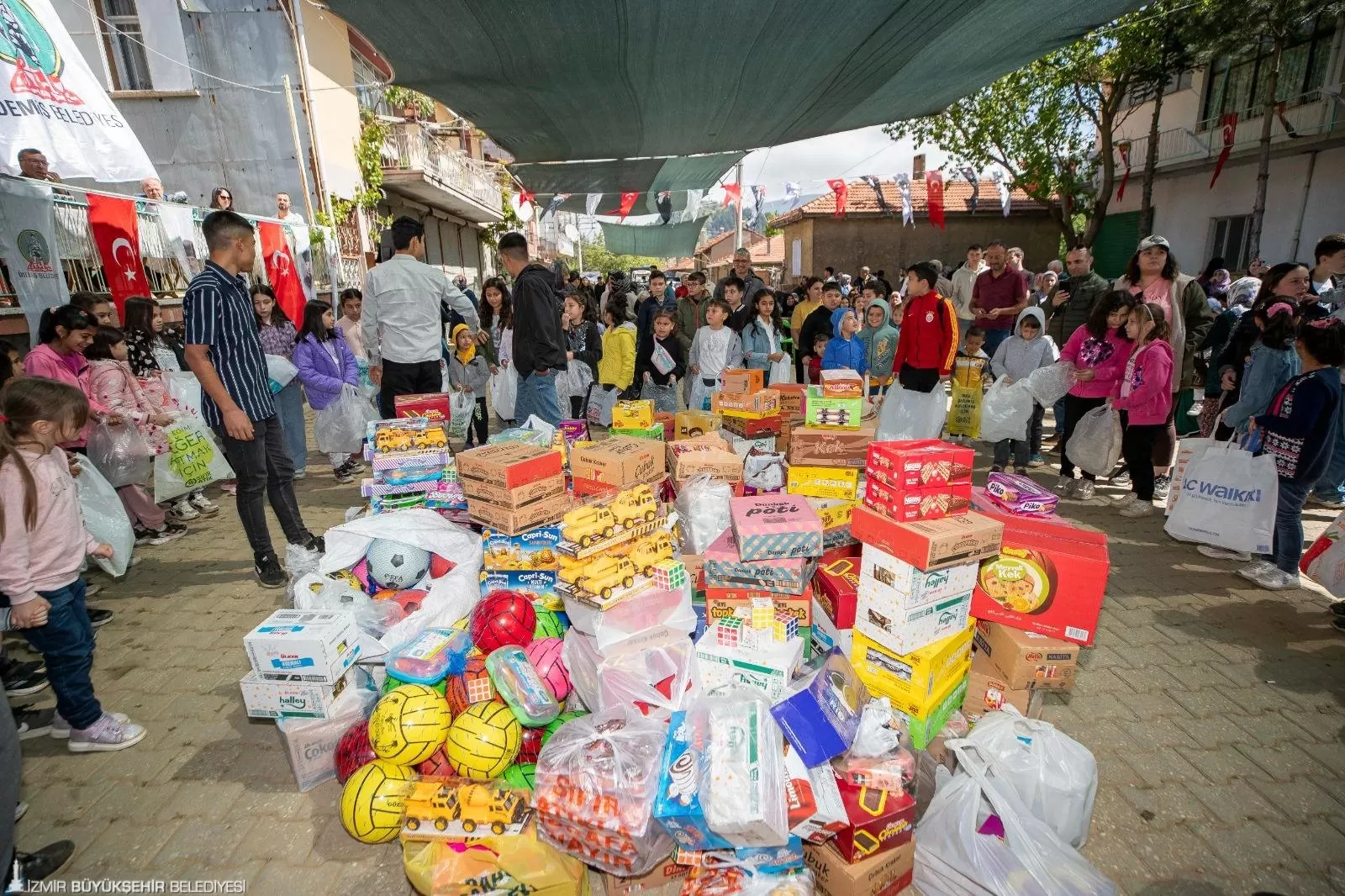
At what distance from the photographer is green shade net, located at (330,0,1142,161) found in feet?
10.5

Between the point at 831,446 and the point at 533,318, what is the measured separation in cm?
275

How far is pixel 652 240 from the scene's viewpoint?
18656 mm

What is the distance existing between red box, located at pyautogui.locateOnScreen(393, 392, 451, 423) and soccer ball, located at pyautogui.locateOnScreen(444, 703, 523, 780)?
9.17ft

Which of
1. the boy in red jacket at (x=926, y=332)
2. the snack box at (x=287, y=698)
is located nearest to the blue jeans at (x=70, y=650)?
the snack box at (x=287, y=698)

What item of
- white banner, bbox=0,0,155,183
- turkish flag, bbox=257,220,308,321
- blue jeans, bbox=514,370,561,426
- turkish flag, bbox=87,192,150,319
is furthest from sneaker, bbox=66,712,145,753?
turkish flag, bbox=257,220,308,321

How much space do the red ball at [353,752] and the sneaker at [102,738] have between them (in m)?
1.19

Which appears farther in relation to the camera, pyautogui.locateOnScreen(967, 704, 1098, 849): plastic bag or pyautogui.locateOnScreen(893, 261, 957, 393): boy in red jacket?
pyautogui.locateOnScreen(893, 261, 957, 393): boy in red jacket

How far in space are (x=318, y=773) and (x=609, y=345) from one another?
4.87 meters

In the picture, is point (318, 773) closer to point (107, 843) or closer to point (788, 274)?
point (107, 843)

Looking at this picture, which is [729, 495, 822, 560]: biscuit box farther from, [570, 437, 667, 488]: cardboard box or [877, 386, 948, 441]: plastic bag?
[877, 386, 948, 441]: plastic bag

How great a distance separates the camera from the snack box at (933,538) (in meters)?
2.31

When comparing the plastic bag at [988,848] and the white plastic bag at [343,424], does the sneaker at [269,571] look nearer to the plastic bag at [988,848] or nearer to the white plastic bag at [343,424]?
the white plastic bag at [343,424]

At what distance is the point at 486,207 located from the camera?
18.8 metres

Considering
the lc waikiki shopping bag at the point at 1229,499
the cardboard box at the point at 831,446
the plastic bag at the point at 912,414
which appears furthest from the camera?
the plastic bag at the point at 912,414
